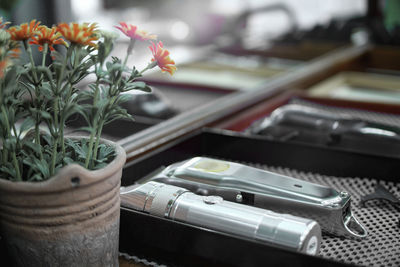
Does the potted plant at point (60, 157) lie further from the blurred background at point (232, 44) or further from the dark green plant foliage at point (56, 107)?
the blurred background at point (232, 44)

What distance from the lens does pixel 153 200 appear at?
1.82ft

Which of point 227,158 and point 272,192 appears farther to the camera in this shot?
point 227,158

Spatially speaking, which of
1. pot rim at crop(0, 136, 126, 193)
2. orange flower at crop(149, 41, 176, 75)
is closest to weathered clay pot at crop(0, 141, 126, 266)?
pot rim at crop(0, 136, 126, 193)

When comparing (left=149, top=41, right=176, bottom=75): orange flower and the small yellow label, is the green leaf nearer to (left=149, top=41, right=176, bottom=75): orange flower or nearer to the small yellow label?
(left=149, top=41, right=176, bottom=75): orange flower

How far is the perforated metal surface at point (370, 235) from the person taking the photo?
547 millimetres

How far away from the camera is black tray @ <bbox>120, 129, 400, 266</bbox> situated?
0.48 m

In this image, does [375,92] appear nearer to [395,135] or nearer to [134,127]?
[395,135]

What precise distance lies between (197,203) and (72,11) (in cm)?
105

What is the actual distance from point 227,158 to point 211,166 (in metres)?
0.18

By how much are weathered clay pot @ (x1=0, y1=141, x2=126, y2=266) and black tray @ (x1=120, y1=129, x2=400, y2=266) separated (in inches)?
3.2

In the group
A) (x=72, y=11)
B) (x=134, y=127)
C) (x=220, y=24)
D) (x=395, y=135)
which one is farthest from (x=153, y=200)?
(x=220, y=24)

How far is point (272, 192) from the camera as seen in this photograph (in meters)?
0.59

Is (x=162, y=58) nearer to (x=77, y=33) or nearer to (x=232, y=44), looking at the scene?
(x=77, y=33)

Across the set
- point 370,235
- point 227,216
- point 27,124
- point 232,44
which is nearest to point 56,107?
point 27,124
